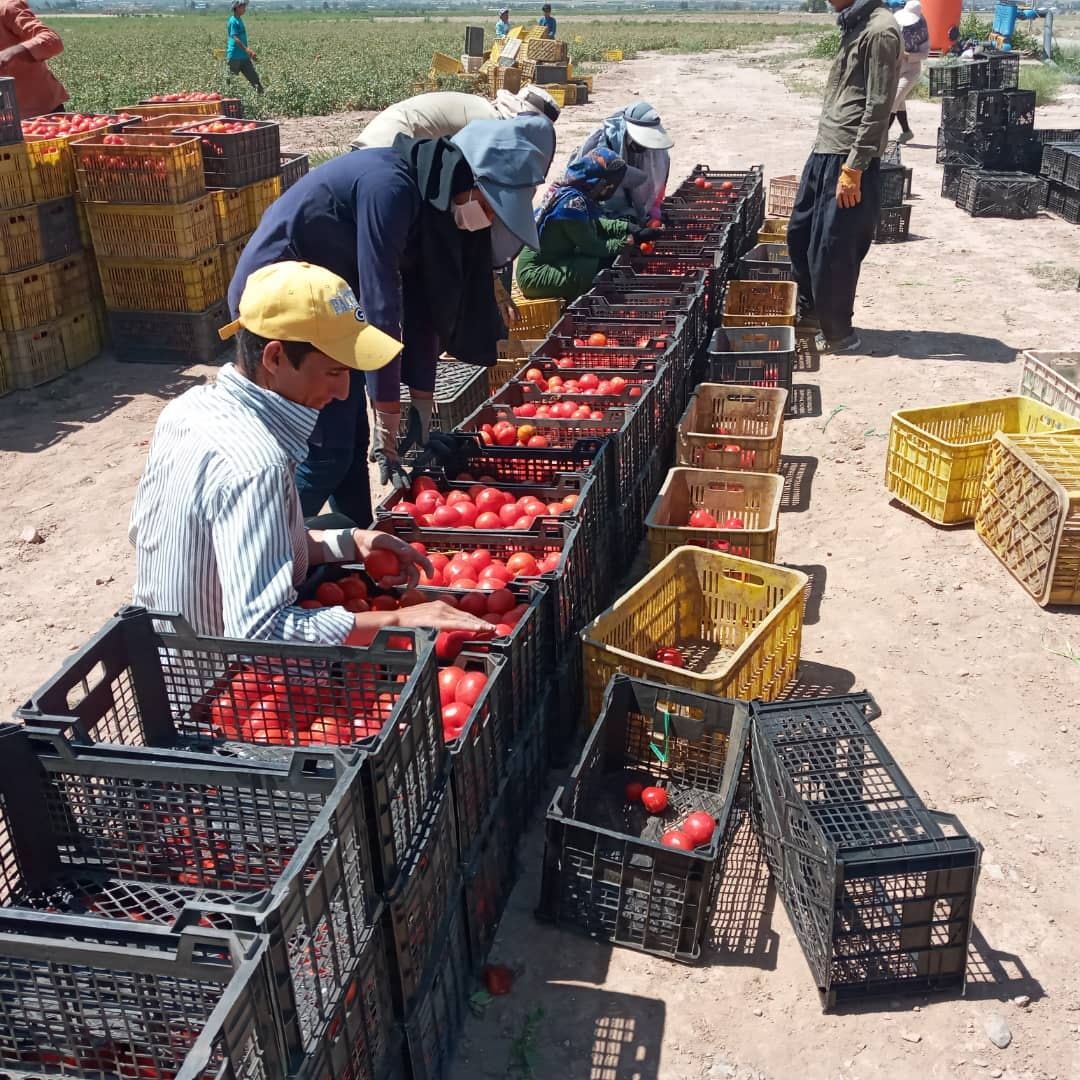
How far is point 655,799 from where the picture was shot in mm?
3805

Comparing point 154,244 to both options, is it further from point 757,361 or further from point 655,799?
point 655,799

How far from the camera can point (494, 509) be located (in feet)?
14.6

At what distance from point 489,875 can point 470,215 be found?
2525 mm

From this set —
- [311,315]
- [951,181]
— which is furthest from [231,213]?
[951,181]

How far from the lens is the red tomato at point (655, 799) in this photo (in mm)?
3805

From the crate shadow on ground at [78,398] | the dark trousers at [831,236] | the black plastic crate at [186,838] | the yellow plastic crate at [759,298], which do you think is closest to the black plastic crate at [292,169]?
the crate shadow on ground at [78,398]

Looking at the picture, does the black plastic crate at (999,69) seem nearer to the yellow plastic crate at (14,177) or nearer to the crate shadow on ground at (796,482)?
the crate shadow on ground at (796,482)

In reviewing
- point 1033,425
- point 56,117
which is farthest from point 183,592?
point 56,117

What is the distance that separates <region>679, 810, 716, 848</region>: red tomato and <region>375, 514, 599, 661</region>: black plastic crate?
0.81 metres

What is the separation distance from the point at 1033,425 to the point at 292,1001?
5402mm

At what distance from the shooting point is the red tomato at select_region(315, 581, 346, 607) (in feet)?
11.2

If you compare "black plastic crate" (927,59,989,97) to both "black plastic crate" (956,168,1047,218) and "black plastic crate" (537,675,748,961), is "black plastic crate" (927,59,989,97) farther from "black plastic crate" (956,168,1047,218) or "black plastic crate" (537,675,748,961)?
"black plastic crate" (537,675,748,961)

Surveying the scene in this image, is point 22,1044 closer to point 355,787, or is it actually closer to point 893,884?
point 355,787

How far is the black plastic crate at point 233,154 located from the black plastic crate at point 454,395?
318 cm
